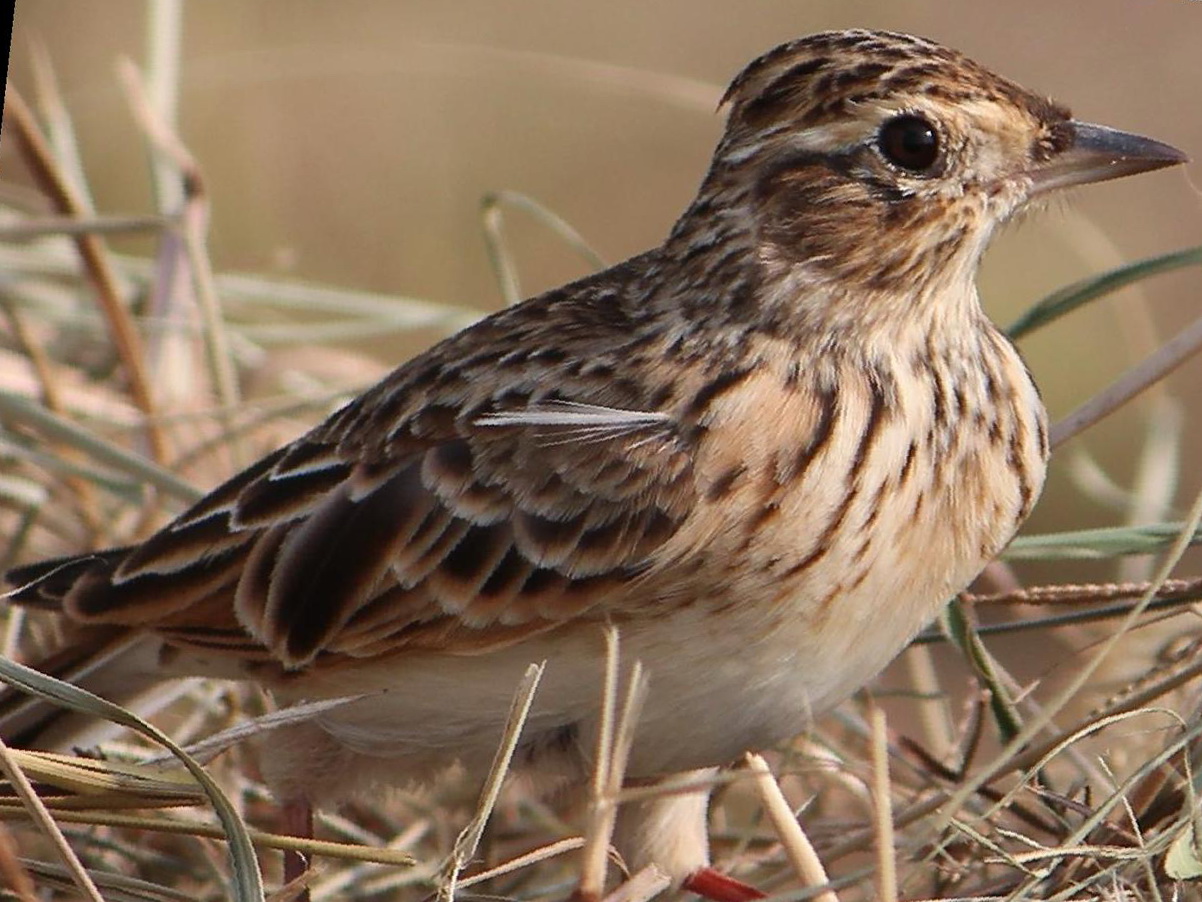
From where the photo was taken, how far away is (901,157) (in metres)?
4.01

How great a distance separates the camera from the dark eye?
156 inches

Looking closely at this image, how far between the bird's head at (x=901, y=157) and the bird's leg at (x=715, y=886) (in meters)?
1.22

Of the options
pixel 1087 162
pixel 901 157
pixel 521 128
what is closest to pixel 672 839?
pixel 901 157

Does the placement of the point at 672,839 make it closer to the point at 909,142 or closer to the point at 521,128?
the point at 909,142

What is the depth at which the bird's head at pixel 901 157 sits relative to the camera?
13.0 feet

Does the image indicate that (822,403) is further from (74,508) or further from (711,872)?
(74,508)

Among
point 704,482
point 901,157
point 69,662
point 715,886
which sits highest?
point 901,157

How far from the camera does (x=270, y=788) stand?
14.6 ft

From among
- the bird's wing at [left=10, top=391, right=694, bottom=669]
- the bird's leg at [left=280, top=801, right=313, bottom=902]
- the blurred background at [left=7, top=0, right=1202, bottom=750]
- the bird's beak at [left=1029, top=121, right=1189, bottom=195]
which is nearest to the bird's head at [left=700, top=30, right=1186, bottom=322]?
the bird's beak at [left=1029, top=121, right=1189, bottom=195]

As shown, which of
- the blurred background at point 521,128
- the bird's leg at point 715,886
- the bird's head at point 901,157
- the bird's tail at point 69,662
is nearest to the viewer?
the bird's head at point 901,157

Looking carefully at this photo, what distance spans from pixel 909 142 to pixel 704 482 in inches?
28.8

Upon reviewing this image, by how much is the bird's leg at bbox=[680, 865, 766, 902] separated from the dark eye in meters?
1.45

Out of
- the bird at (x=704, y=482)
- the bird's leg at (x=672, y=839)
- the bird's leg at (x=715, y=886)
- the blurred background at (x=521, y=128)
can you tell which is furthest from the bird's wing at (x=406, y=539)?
the blurred background at (x=521, y=128)

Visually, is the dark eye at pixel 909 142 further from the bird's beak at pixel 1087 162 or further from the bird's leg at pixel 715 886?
the bird's leg at pixel 715 886
